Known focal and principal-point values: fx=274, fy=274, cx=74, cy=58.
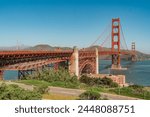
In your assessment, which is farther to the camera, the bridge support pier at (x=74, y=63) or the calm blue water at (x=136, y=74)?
the calm blue water at (x=136, y=74)

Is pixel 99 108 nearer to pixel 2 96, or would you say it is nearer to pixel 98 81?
pixel 2 96

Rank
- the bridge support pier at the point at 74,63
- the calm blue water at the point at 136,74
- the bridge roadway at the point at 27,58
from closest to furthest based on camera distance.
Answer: the bridge roadway at the point at 27,58 → the bridge support pier at the point at 74,63 → the calm blue water at the point at 136,74

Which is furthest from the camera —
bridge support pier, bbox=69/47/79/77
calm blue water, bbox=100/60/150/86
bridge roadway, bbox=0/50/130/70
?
calm blue water, bbox=100/60/150/86

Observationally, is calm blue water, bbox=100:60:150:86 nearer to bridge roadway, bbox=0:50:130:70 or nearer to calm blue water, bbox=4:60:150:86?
calm blue water, bbox=4:60:150:86

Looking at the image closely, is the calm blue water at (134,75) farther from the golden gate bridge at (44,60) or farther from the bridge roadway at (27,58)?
the bridge roadway at (27,58)

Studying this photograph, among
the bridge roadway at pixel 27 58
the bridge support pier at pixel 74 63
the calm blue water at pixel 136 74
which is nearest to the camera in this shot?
the bridge roadway at pixel 27 58

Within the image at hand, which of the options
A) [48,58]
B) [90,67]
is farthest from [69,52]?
[90,67]

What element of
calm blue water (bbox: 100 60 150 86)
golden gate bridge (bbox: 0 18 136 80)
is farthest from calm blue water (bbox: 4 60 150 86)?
golden gate bridge (bbox: 0 18 136 80)

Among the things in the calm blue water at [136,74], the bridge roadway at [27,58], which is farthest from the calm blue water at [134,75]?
the bridge roadway at [27,58]

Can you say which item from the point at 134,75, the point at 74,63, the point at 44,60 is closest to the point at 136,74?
the point at 134,75

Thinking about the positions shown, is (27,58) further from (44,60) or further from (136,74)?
(136,74)

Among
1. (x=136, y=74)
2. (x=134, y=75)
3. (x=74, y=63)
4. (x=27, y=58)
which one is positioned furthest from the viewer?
(x=136, y=74)
